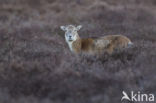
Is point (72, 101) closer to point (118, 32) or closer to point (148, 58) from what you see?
point (148, 58)

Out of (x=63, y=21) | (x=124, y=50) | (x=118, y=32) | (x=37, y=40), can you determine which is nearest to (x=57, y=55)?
(x=124, y=50)

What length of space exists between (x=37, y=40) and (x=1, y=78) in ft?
18.3

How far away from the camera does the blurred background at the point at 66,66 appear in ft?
27.9

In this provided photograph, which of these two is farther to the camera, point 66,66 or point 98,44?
point 98,44

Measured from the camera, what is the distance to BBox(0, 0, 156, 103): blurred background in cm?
849

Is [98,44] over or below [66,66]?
over

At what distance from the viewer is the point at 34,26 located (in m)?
18.5

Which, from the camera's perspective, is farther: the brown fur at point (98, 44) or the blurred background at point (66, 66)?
the brown fur at point (98, 44)

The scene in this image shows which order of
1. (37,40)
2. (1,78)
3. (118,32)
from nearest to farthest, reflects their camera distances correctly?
(1,78) < (37,40) < (118,32)

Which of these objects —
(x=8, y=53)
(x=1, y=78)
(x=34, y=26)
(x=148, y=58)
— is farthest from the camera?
(x=34, y=26)

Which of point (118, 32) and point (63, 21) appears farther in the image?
point (63, 21)

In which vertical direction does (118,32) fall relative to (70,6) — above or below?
below

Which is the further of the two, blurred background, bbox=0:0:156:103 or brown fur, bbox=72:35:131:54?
brown fur, bbox=72:35:131:54

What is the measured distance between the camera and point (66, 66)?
33.3 ft
